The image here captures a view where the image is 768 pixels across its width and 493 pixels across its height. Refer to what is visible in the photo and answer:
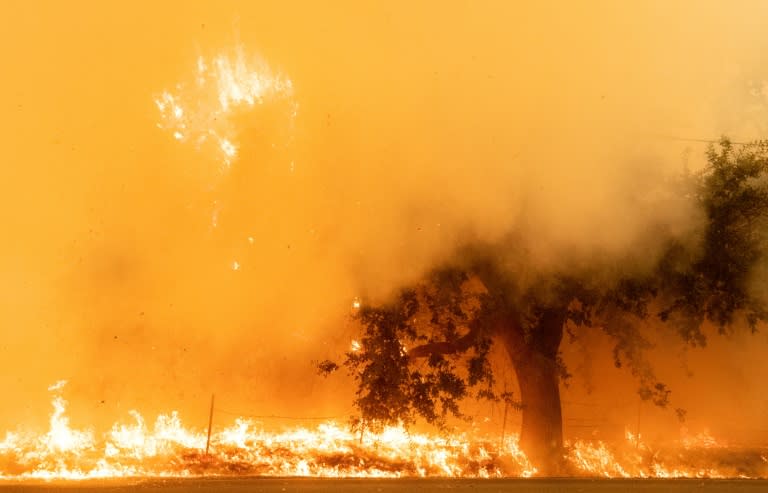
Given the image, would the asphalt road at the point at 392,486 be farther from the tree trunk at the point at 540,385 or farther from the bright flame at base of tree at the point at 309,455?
the tree trunk at the point at 540,385

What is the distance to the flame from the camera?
914 cm

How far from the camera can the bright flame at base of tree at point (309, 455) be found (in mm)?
8742

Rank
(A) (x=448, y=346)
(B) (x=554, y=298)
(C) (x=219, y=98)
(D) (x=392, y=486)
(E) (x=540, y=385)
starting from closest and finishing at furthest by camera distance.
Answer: (D) (x=392, y=486) < (C) (x=219, y=98) < (B) (x=554, y=298) < (A) (x=448, y=346) < (E) (x=540, y=385)

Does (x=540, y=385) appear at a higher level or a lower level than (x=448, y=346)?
lower

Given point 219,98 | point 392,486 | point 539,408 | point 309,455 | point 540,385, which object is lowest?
point 392,486

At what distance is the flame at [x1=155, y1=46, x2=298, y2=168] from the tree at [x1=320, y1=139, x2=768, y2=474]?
104 inches

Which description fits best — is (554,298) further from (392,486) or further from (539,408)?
(392,486)

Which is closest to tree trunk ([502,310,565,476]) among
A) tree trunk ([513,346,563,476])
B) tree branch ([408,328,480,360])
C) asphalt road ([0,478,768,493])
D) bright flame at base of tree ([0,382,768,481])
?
tree trunk ([513,346,563,476])

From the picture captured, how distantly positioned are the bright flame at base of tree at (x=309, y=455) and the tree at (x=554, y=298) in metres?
0.62

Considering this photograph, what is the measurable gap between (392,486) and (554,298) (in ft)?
10.0

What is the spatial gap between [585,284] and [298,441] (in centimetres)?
436

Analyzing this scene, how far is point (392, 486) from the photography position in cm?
817

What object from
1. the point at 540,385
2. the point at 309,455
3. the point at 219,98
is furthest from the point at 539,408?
the point at 219,98

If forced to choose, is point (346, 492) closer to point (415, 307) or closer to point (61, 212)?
point (415, 307)
